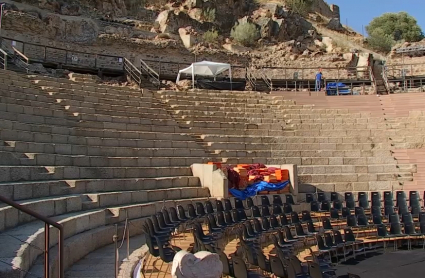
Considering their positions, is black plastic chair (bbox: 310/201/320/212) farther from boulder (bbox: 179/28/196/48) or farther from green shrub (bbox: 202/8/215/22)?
green shrub (bbox: 202/8/215/22)

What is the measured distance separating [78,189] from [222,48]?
77.9 feet

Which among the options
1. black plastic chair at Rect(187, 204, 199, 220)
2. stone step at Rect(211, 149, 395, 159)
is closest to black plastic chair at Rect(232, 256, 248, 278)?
black plastic chair at Rect(187, 204, 199, 220)

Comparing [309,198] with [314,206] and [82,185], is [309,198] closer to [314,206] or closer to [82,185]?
[314,206]

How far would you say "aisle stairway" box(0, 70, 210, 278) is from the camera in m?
6.78

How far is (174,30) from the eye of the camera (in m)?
31.4

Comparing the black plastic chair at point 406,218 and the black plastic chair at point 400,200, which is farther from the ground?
the black plastic chair at point 400,200

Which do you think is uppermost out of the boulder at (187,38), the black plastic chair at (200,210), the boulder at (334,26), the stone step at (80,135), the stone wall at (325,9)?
the stone wall at (325,9)

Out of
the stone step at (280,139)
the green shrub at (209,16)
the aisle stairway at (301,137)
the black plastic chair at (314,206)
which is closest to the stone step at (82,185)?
the aisle stairway at (301,137)

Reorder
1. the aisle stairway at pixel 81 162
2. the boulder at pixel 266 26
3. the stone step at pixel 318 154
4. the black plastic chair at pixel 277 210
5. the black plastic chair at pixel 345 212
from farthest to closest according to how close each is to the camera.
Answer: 1. the boulder at pixel 266 26
2. the stone step at pixel 318 154
3. the black plastic chair at pixel 345 212
4. the black plastic chair at pixel 277 210
5. the aisle stairway at pixel 81 162

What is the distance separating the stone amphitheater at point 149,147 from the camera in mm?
7660

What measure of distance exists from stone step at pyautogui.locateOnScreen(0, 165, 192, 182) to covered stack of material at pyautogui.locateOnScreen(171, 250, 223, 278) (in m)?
4.77

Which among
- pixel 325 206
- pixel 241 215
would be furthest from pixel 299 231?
pixel 325 206

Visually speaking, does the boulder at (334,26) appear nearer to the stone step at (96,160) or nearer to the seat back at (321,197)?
the stone step at (96,160)

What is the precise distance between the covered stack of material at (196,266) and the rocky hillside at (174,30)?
70.0 ft
